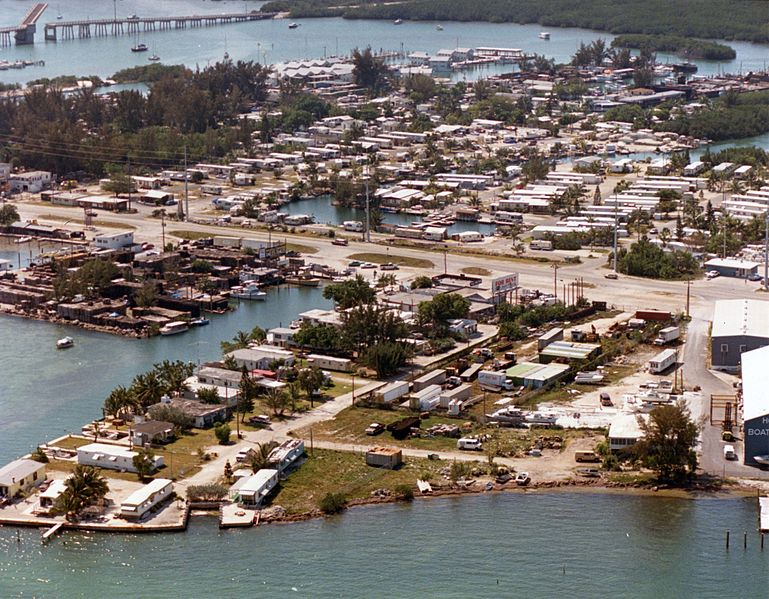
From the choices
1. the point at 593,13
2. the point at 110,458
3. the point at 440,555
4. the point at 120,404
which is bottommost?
the point at 440,555

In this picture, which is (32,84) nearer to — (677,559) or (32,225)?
(32,225)

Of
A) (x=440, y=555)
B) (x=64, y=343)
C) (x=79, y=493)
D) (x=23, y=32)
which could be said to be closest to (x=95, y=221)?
(x=64, y=343)

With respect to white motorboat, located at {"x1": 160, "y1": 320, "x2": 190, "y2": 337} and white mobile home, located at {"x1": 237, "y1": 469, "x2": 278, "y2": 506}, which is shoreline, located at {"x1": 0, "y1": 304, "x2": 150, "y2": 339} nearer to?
white motorboat, located at {"x1": 160, "y1": 320, "x2": 190, "y2": 337}

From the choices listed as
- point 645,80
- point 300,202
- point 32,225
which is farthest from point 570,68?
point 32,225

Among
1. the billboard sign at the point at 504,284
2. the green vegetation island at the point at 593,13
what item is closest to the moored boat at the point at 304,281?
the billboard sign at the point at 504,284

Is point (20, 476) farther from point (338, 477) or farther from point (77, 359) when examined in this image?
point (77, 359)

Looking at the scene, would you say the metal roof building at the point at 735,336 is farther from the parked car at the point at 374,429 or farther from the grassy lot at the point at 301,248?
the grassy lot at the point at 301,248
